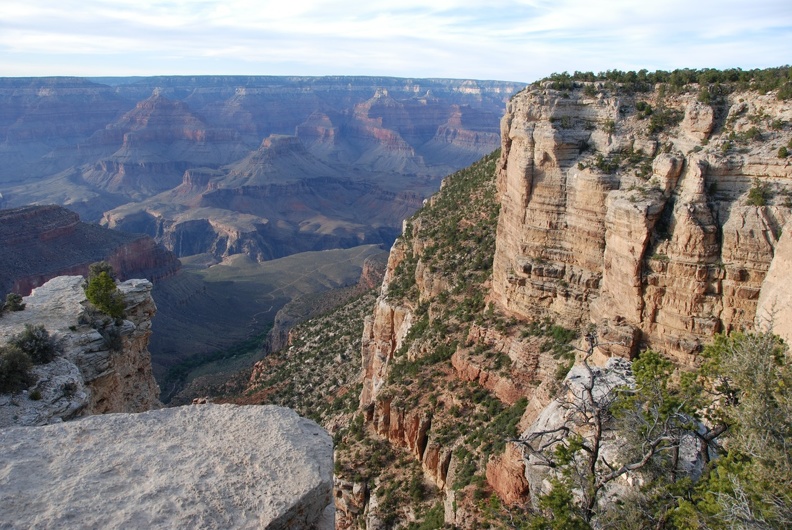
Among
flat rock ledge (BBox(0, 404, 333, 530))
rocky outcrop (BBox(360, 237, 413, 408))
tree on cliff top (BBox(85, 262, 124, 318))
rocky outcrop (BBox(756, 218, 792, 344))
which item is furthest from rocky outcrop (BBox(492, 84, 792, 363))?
tree on cliff top (BBox(85, 262, 124, 318))

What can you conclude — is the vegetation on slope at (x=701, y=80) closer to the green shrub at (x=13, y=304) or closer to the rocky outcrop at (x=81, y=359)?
the rocky outcrop at (x=81, y=359)

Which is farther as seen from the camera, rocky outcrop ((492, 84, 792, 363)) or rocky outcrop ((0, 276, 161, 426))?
rocky outcrop ((0, 276, 161, 426))

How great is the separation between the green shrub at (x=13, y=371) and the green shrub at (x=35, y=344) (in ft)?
4.19

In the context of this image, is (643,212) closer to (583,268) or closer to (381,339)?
(583,268)

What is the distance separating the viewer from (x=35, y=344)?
21.2 meters

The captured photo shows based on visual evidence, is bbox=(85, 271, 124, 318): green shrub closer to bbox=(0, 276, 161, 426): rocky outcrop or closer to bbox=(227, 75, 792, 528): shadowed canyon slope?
bbox=(0, 276, 161, 426): rocky outcrop

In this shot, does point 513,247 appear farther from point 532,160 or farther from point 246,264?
point 246,264

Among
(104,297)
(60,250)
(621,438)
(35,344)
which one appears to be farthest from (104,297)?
(60,250)

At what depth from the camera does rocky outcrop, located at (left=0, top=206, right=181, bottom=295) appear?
3211 inches

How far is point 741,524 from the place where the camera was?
9055mm

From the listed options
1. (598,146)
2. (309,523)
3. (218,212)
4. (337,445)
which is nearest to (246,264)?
(218,212)

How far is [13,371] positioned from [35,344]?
2.50 metres

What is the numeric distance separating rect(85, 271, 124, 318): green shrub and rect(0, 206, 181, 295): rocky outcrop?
57.7 meters

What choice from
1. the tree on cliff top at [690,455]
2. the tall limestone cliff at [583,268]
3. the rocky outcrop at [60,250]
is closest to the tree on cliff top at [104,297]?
the tall limestone cliff at [583,268]
